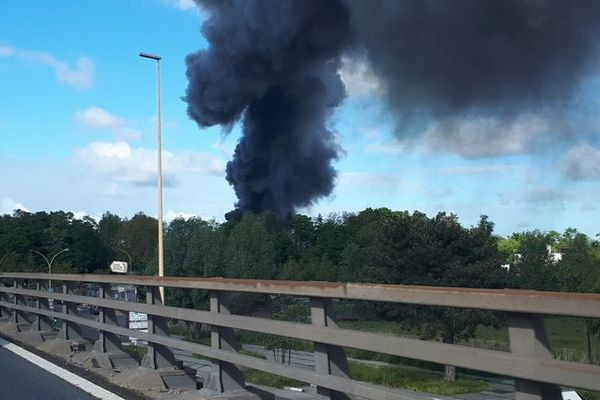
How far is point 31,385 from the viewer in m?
8.25

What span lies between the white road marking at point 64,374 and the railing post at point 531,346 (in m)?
4.84

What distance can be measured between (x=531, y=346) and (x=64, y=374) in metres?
6.99

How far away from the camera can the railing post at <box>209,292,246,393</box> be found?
20.7 feet

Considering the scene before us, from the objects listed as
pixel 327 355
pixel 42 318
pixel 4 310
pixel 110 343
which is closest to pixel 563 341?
pixel 110 343

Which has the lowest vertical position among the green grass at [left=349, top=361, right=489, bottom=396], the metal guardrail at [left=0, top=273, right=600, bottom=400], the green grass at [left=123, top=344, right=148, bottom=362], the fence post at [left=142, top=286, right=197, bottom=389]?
the green grass at [left=349, top=361, right=489, bottom=396]

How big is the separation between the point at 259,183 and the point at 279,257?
106 ft

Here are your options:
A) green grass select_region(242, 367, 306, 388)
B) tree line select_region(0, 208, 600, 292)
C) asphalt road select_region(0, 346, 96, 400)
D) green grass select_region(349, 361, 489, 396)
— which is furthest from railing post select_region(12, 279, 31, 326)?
Answer: tree line select_region(0, 208, 600, 292)

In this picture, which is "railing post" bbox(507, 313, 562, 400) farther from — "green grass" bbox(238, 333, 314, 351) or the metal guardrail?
"green grass" bbox(238, 333, 314, 351)

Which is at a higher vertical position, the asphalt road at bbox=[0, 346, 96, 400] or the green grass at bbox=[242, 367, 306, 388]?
the asphalt road at bbox=[0, 346, 96, 400]

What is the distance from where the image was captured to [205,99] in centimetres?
9088

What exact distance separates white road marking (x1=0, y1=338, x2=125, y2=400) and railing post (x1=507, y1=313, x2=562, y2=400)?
4837 mm

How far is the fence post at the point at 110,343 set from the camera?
921 cm

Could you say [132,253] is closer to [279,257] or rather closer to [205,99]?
[205,99]

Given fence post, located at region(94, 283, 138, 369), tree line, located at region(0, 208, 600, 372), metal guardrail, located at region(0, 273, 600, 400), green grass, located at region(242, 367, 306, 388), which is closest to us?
metal guardrail, located at region(0, 273, 600, 400)
